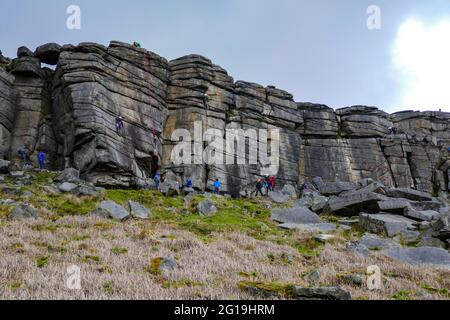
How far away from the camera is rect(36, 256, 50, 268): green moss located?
48.7ft

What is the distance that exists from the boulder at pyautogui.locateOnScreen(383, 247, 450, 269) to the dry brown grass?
54.4 inches

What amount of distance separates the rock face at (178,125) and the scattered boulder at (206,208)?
1162 centimetres

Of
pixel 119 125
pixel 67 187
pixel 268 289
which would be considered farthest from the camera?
pixel 119 125

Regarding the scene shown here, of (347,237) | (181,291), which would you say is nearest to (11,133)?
(347,237)

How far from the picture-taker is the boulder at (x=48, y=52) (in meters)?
51.1

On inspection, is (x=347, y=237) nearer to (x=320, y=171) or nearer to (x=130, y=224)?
(x=130, y=224)

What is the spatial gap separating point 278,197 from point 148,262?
2824cm

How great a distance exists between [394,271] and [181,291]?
31.9 feet

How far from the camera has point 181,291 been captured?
12406 mm

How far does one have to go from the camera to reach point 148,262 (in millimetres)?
16094

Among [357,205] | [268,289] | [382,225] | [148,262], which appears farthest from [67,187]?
[268,289]

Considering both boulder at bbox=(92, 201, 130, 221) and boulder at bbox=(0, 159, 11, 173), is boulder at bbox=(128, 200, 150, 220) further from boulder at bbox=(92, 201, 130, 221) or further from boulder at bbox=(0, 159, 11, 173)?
boulder at bbox=(0, 159, 11, 173)

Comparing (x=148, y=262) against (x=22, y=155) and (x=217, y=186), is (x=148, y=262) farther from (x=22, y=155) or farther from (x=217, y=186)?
(x=22, y=155)

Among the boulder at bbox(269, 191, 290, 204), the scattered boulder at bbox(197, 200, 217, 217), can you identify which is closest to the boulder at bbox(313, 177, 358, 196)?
the boulder at bbox(269, 191, 290, 204)
